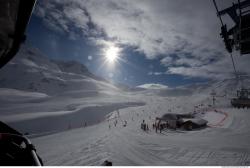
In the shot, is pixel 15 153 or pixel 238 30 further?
pixel 238 30

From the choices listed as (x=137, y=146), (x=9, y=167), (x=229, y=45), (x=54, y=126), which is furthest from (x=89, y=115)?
(x=9, y=167)

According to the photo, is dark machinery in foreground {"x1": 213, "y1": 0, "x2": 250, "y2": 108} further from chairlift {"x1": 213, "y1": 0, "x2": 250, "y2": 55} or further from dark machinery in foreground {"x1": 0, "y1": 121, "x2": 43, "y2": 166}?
dark machinery in foreground {"x1": 0, "y1": 121, "x2": 43, "y2": 166}

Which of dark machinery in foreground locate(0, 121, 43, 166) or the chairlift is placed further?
the chairlift

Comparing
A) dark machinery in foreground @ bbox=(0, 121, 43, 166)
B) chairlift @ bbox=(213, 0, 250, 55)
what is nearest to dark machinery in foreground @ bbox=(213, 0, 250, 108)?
chairlift @ bbox=(213, 0, 250, 55)

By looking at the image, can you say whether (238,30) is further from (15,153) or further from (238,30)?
(15,153)

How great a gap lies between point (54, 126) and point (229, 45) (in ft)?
183

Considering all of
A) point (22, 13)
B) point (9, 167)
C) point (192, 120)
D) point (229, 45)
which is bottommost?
point (192, 120)

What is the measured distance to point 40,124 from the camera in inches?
2281

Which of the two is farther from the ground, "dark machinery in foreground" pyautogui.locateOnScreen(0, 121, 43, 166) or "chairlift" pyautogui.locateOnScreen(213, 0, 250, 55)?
"chairlift" pyautogui.locateOnScreen(213, 0, 250, 55)

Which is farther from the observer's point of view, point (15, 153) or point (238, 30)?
point (238, 30)

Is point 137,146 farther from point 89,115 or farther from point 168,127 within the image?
point 89,115

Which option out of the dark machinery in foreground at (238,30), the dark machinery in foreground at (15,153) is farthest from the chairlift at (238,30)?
the dark machinery in foreground at (15,153)

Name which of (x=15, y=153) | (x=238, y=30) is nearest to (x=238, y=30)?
(x=238, y=30)

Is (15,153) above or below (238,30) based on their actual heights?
below
